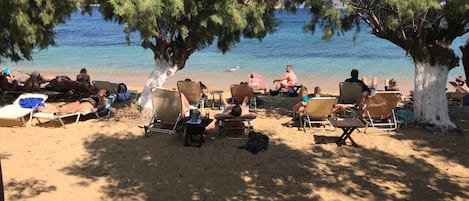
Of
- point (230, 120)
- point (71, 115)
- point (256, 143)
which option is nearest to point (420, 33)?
point (256, 143)

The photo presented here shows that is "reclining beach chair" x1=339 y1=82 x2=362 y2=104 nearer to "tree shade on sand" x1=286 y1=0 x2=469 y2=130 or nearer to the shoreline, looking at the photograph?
"tree shade on sand" x1=286 y1=0 x2=469 y2=130

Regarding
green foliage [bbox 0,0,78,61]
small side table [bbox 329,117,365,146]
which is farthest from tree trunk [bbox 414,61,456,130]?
green foliage [bbox 0,0,78,61]

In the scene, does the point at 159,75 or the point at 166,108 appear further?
the point at 159,75

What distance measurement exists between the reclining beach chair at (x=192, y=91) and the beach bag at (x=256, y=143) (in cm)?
245

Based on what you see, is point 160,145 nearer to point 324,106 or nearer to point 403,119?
point 324,106

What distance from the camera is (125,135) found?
834 cm

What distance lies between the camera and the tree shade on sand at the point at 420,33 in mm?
7848

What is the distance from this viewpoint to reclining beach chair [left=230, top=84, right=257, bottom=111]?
33.9 feet

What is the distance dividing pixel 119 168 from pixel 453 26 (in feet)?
18.7

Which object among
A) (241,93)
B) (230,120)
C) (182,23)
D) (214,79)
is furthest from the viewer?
(214,79)

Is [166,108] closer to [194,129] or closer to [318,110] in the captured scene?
Answer: [194,129]

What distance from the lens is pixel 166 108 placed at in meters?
8.23

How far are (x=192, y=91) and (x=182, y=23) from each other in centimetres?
191

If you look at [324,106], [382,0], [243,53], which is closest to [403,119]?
[324,106]
